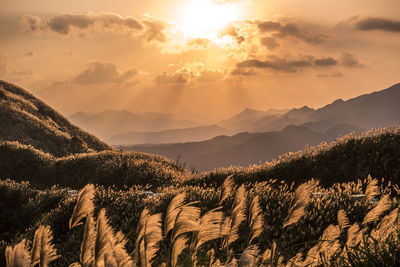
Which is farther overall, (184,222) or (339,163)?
(339,163)

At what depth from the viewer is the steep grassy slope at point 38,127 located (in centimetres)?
3681

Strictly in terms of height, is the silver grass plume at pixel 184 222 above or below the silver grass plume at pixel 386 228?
above

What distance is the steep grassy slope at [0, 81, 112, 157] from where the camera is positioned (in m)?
36.8

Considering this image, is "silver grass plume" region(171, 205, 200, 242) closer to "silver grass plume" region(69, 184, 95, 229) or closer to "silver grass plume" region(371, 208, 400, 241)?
"silver grass plume" region(69, 184, 95, 229)

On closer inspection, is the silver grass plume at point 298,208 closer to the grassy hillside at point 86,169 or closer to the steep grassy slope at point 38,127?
the grassy hillside at point 86,169

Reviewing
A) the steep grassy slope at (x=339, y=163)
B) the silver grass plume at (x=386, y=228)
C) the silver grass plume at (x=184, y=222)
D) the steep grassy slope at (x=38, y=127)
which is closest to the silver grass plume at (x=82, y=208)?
the silver grass plume at (x=184, y=222)

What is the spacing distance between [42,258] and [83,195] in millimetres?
738

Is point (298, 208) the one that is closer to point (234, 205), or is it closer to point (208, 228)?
point (234, 205)

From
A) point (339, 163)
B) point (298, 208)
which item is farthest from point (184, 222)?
point (339, 163)

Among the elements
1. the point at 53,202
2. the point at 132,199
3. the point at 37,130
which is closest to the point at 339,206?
the point at 132,199

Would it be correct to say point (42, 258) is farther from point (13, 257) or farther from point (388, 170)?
point (388, 170)

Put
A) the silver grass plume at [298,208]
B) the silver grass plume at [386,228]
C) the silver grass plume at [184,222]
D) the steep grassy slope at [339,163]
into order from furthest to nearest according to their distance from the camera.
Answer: the steep grassy slope at [339,163]
the silver grass plume at [386,228]
the silver grass plume at [298,208]
the silver grass plume at [184,222]

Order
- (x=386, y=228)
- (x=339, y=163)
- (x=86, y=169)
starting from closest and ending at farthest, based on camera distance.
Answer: (x=386, y=228)
(x=339, y=163)
(x=86, y=169)

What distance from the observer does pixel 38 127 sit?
3953cm
